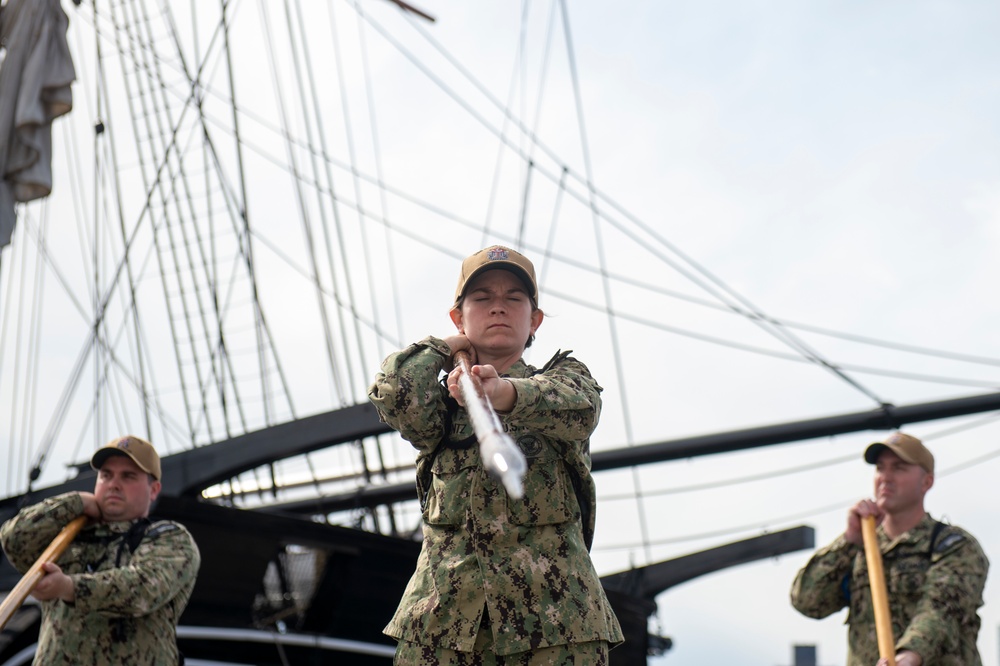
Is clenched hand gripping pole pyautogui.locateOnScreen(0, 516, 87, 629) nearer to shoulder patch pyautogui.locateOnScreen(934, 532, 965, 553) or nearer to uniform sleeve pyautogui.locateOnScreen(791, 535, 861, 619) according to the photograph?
uniform sleeve pyautogui.locateOnScreen(791, 535, 861, 619)

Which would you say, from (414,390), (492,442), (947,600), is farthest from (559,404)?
(947,600)

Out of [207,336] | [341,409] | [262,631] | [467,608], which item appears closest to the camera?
[467,608]

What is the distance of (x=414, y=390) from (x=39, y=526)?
2525 millimetres

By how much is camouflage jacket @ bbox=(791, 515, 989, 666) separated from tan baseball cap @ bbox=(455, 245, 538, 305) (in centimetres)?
221

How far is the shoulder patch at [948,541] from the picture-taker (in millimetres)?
4730

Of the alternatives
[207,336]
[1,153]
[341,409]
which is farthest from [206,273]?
[341,409]

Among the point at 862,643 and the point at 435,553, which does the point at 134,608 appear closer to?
the point at 435,553

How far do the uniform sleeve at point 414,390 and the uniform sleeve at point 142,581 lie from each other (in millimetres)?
1999

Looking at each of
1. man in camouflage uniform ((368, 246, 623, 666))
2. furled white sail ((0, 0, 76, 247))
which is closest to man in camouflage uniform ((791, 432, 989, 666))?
man in camouflage uniform ((368, 246, 623, 666))

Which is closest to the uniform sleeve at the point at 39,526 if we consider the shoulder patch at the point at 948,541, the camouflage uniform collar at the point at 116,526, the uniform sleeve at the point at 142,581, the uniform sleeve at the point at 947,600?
the camouflage uniform collar at the point at 116,526

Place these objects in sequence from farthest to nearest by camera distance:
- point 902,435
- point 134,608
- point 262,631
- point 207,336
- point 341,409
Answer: point 207,336 < point 341,409 < point 262,631 < point 902,435 < point 134,608

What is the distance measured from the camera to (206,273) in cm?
1568

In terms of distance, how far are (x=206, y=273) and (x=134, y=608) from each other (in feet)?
37.4

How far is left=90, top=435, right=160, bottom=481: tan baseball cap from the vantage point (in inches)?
194
